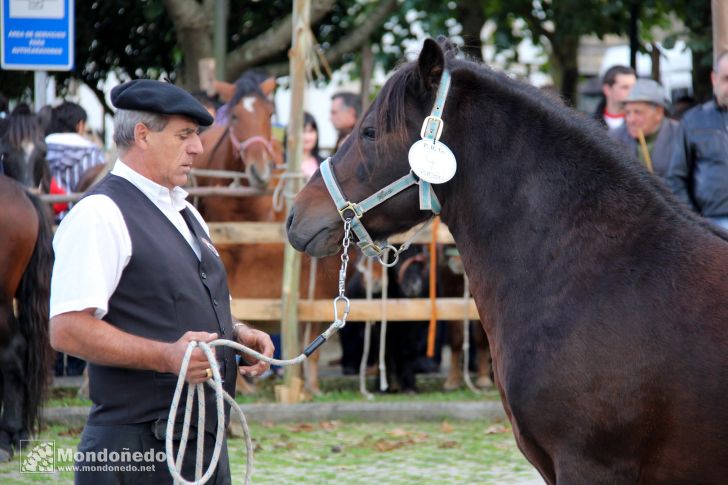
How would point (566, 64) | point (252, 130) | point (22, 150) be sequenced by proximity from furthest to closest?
point (566, 64)
point (252, 130)
point (22, 150)

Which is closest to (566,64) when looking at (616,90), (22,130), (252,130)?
(616,90)

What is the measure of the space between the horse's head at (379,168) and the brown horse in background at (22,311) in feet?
12.4

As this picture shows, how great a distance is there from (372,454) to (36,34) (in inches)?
176

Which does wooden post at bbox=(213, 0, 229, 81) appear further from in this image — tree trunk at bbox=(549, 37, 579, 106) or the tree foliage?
tree trunk at bbox=(549, 37, 579, 106)

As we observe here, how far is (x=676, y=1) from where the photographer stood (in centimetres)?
1188

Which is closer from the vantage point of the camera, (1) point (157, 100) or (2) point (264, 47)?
(1) point (157, 100)

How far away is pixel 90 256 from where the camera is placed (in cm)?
306

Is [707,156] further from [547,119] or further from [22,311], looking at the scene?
[22,311]

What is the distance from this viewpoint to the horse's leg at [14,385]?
22.1ft

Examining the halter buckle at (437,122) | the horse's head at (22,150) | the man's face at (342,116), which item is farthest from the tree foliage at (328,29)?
the halter buckle at (437,122)

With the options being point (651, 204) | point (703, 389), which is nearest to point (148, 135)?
point (651, 204)

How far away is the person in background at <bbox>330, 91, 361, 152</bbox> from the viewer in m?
9.62

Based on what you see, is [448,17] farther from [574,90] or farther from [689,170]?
[689,170]

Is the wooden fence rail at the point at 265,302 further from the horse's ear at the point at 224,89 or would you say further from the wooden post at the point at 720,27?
the wooden post at the point at 720,27
